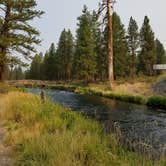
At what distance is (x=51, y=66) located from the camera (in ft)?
288

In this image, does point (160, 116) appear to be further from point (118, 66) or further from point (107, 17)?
point (118, 66)

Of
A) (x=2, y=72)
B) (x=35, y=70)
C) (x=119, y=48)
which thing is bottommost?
(x=2, y=72)

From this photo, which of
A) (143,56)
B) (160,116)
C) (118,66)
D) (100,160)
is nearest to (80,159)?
(100,160)

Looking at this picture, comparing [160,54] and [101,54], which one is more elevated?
[160,54]

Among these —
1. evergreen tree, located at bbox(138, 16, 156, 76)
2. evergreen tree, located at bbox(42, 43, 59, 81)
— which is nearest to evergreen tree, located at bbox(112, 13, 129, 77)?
evergreen tree, located at bbox(138, 16, 156, 76)

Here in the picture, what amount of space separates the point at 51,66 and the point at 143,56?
111 ft

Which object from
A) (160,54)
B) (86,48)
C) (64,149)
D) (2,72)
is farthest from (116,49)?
(64,149)

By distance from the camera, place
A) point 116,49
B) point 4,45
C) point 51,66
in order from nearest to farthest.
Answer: point 4,45
point 116,49
point 51,66

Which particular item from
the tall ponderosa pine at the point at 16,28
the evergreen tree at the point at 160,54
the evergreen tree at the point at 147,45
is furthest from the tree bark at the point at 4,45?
the evergreen tree at the point at 160,54

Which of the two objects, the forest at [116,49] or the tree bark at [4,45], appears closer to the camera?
the tree bark at [4,45]

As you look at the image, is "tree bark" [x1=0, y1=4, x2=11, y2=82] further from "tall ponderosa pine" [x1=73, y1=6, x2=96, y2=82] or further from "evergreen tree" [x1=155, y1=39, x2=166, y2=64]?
"evergreen tree" [x1=155, y1=39, x2=166, y2=64]

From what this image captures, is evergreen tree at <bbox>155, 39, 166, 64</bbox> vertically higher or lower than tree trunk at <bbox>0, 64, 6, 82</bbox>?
higher

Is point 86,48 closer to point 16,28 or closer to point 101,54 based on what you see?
point 101,54

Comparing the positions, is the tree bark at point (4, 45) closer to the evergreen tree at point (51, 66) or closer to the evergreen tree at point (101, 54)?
the evergreen tree at point (101, 54)
